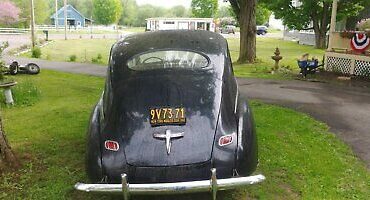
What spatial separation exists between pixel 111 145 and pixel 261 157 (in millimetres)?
2554

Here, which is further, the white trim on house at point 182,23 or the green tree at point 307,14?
the white trim on house at point 182,23

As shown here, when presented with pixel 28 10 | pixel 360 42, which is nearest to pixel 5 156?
pixel 360 42

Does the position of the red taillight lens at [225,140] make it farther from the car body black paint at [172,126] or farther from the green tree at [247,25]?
the green tree at [247,25]

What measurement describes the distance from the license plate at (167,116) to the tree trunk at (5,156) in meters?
2.21

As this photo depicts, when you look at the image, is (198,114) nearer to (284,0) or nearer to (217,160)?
(217,160)

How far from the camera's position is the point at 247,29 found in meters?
19.7

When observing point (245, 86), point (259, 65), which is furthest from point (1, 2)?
point (245, 86)

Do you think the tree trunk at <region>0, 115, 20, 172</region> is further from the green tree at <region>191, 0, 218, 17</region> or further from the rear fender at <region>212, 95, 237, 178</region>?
the green tree at <region>191, 0, 218, 17</region>

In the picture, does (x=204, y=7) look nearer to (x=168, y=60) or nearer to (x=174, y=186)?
(x=168, y=60)

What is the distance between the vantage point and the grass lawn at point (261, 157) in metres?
4.78

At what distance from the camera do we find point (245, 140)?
4359 mm

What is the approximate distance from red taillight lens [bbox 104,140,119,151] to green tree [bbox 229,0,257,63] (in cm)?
1605

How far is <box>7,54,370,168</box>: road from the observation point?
706 centimetres

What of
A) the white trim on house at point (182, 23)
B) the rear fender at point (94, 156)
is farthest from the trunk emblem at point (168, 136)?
the white trim on house at point (182, 23)
